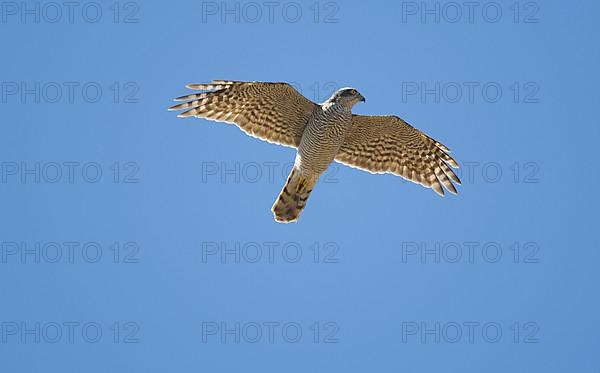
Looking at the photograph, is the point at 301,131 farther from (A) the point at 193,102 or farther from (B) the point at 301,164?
(A) the point at 193,102

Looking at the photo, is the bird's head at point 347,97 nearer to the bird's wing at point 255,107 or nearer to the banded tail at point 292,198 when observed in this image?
the bird's wing at point 255,107

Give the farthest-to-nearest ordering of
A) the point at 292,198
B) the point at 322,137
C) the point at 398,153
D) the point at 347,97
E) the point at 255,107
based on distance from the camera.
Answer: the point at 398,153
the point at 292,198
the point at 255,107
the point at 322,137
the point at 347,97

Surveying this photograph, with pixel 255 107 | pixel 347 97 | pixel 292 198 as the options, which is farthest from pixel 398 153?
pixel 255 107

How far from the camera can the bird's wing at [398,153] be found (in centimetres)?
1905

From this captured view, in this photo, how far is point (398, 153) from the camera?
19.6 m

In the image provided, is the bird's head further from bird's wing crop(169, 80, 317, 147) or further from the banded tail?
the banded tail

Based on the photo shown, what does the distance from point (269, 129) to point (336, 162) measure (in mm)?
1659

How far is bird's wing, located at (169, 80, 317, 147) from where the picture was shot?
18.2 metres

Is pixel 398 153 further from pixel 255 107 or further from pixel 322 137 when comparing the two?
pixel 255 107

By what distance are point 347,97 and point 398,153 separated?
7.81ft

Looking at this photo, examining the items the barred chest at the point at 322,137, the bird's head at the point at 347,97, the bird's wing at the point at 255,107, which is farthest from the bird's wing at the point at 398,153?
the bird's wing at the point at 255,107

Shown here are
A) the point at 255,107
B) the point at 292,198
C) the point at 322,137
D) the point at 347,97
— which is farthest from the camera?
the point at 292,198

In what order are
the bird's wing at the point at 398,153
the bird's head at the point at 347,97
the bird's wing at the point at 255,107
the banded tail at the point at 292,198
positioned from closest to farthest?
the bird's head at the point at 347,97 < the bird's wing at the point at 255,107 < the banded tail at the point at 292,198 < the bird's wing at the point at 398,153

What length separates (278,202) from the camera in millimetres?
18906
